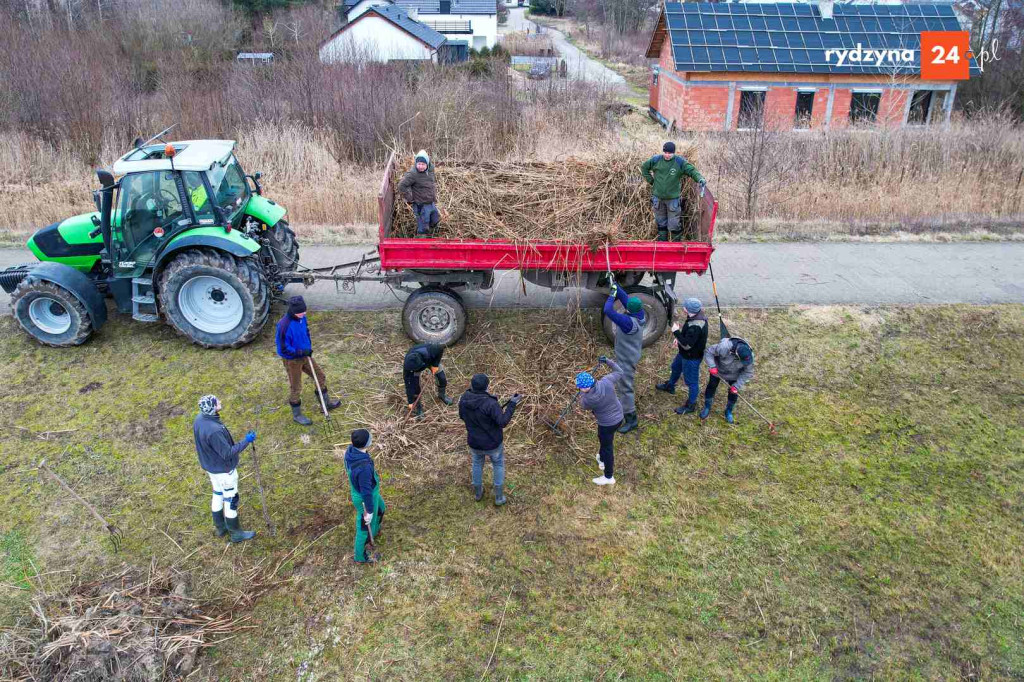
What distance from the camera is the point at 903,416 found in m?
7.04

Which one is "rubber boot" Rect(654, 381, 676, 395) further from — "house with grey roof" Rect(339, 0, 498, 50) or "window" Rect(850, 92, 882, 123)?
"house with grey roof" Rect(339, 0, 498, 50)

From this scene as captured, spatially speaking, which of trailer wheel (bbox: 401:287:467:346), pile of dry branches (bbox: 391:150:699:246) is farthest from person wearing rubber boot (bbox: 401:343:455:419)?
pile of dry branches (bbox: 391:150:699:246)

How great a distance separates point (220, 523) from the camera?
17.8ft

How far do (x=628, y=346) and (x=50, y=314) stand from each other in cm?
676

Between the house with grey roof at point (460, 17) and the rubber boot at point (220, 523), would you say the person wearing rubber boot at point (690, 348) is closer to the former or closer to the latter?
the rubber boot at point (220, 523)

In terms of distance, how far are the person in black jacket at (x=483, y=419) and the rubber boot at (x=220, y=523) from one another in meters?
2.08

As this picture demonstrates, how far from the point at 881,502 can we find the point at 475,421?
3662 millimetres

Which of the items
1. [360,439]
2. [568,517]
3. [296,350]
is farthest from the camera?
[296,350]

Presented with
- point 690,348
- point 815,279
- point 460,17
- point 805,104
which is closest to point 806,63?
point 805,104

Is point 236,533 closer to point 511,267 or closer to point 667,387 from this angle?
point 511,267

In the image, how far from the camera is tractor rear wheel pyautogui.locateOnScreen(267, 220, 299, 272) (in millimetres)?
8734

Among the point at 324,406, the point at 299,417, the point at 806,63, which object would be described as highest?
the point at 806,63

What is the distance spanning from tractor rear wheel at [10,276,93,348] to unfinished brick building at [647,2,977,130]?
66.5 ft

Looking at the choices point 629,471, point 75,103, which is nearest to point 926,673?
point 629,471
